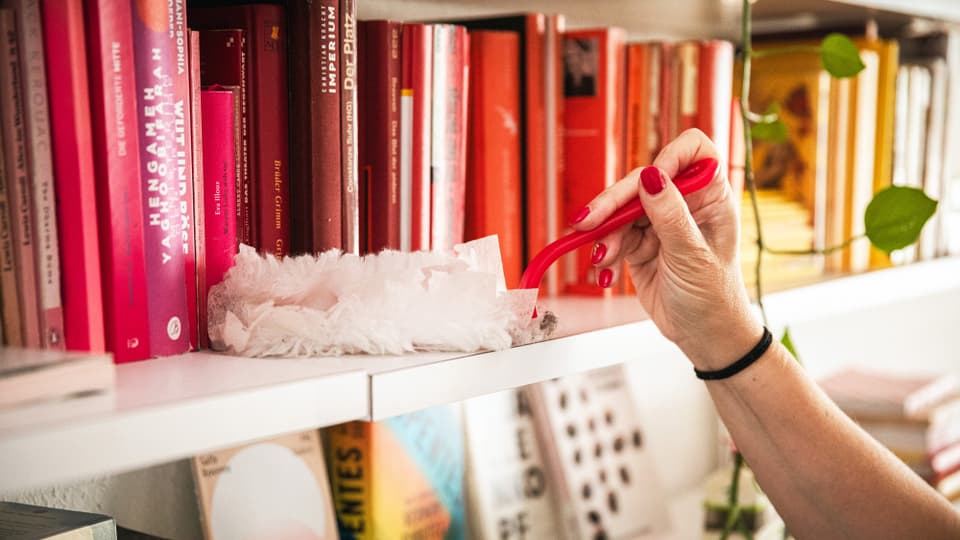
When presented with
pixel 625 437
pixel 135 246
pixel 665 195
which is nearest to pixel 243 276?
pixel 135 246

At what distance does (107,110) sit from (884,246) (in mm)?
816

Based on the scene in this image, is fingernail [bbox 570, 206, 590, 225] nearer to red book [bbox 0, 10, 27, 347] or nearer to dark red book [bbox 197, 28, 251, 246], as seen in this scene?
dark red book [bbox 197, 28, 251, 246]

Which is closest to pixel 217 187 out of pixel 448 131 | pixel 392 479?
pixel 448 131

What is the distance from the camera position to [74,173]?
549 mm

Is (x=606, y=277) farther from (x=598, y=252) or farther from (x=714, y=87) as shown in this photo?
(x=714, y=87)

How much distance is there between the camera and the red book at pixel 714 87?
997 mm

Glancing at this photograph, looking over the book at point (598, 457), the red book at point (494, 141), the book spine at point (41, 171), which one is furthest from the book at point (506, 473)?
the book spine at point (41, 171)

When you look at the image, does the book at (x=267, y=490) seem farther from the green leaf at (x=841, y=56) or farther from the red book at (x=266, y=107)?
the green leaf at (x=841, y=56)

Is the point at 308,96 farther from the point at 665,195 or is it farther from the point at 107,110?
the point at 665,195

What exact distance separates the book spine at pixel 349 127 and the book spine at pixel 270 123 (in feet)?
0.14

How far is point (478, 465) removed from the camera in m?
1.15

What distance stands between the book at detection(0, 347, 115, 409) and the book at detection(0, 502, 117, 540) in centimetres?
18

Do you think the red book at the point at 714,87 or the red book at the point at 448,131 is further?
the red book at the point at 714,87

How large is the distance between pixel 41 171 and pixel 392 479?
1.83ft
